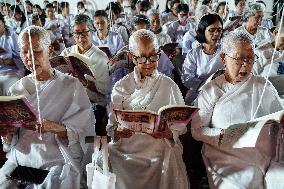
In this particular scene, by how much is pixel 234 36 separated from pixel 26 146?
1.58 meters

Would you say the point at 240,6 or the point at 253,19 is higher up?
the point at 240,6

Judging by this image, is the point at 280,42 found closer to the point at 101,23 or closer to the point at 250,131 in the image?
the point at 250,131

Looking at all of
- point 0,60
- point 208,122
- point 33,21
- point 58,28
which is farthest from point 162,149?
point 58,28

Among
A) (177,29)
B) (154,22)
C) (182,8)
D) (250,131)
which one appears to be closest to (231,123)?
(250,131)

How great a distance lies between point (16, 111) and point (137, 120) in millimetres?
689

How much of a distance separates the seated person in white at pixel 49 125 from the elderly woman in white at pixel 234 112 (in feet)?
2.70

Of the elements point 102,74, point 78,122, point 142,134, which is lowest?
point 142,134

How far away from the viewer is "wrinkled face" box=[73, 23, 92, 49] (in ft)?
13.2

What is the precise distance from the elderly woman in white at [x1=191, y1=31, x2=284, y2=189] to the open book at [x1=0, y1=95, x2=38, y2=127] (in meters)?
1.10

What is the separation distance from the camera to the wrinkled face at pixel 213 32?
4.05 metres

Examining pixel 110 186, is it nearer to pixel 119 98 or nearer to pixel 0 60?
pixel 119 98

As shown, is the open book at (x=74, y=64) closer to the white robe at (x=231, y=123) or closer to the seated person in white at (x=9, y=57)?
the seated person in white at (x=9, y=57)

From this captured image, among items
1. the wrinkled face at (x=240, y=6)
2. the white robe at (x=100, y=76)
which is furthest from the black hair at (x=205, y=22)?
the wrinkled face at (x=240, y=6)

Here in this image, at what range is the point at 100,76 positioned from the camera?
377 cm
